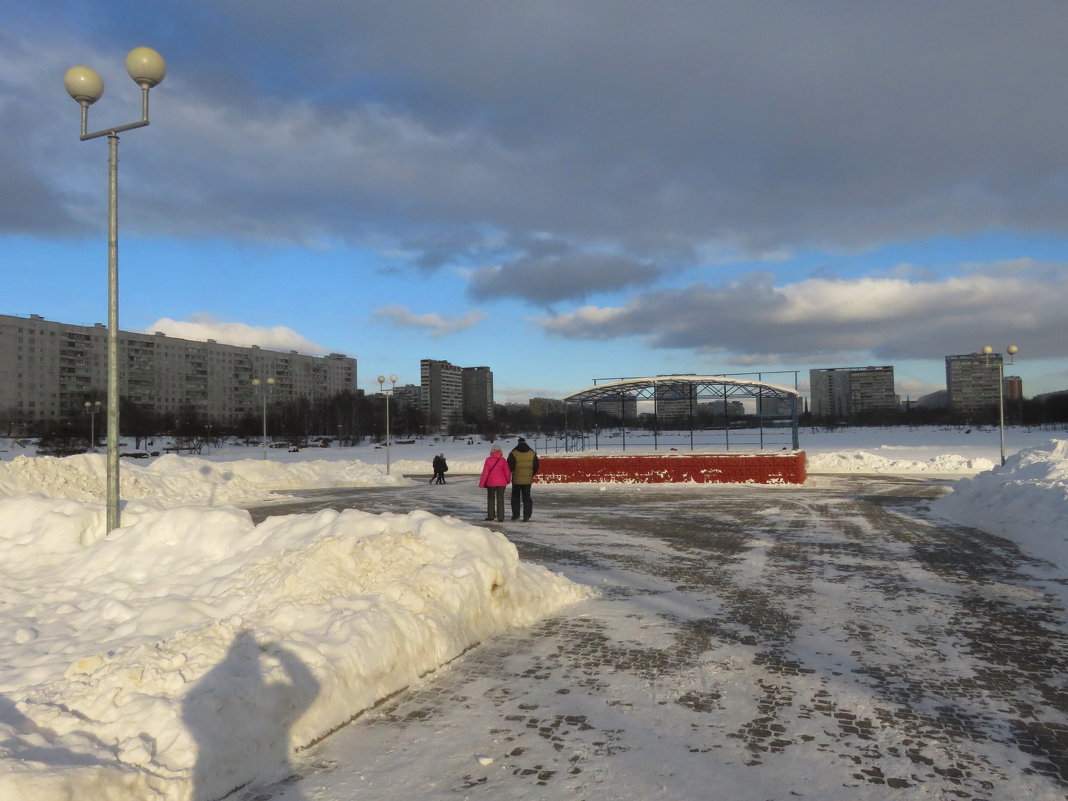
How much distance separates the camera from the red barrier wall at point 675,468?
78.5 feet

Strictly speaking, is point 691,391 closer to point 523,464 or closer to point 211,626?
point 523,464

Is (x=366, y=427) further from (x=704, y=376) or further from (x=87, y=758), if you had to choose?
(x=87, y=758)

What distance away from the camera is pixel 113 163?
850 cm

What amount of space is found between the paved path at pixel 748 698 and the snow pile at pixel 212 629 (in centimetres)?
32

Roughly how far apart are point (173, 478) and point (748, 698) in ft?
70.3

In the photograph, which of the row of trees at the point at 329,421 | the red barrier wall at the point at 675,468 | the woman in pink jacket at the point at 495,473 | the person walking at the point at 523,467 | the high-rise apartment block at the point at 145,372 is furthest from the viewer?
the high-rise apartment block at the point at 145,372

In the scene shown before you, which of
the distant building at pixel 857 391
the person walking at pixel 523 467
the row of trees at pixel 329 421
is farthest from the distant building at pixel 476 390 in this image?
the person walking at pixel 523 467

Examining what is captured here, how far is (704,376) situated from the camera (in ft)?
97.9

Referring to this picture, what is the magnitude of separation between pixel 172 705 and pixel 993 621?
7.38 meters

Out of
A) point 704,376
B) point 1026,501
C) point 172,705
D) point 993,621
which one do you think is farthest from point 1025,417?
point 172,705

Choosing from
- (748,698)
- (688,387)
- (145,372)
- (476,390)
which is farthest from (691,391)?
(476,390)

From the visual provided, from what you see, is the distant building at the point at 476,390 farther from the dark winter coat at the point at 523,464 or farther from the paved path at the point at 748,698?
the paved path at the point at 748,698

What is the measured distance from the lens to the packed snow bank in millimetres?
11188

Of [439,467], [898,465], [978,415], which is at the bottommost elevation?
[898,465]
